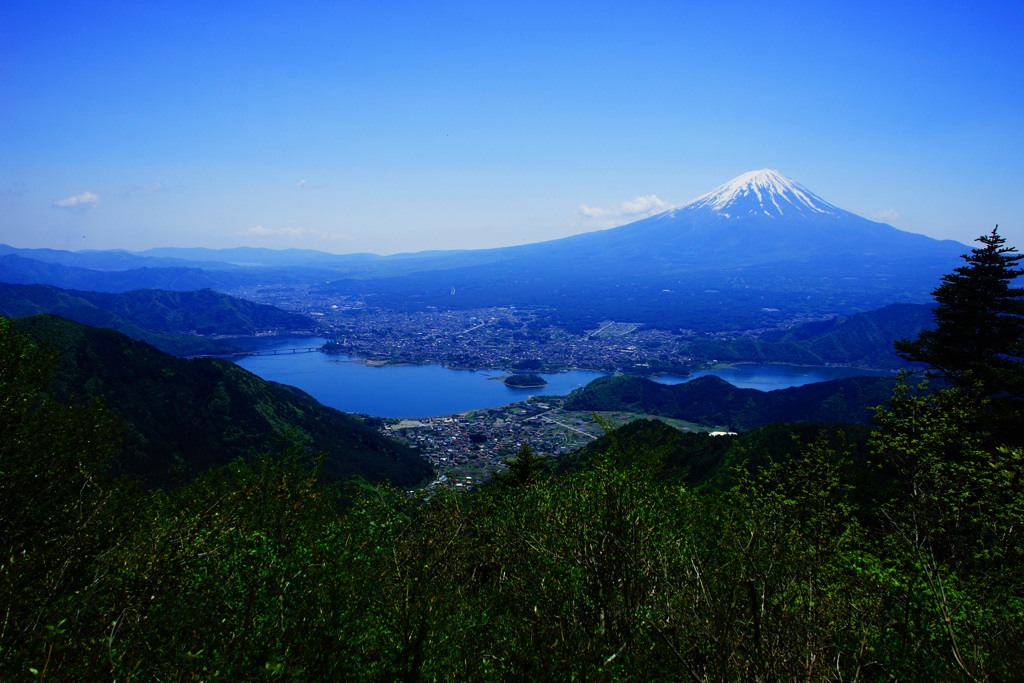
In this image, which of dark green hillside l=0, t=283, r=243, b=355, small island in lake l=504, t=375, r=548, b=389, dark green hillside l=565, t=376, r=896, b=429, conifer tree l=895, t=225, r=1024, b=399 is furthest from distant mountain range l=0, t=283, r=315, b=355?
conifer tree l=895, t=225, r=1024, b=399

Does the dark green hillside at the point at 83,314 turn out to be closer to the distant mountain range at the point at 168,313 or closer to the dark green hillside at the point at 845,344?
the distant mountain range at the point at 168,313

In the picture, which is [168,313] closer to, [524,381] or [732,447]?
[524,381]

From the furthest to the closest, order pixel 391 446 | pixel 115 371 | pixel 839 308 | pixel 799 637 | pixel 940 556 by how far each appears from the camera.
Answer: pixel 839 308, pixel 391 446, pixel 115 371, pixel 940 556, pixel 799 637

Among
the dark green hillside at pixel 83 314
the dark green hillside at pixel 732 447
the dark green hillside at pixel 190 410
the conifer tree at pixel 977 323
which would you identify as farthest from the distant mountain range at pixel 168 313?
the conifer tree at pixel 977 323

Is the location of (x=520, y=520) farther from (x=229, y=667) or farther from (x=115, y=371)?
(x=115, y=371)

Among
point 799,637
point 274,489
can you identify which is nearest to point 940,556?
point 799,637

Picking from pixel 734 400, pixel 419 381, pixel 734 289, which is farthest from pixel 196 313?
pixel 734 289

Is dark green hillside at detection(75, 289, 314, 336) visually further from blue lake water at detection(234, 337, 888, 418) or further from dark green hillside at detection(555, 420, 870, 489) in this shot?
dark green hillside at detection(555, 420, 870, 489)
